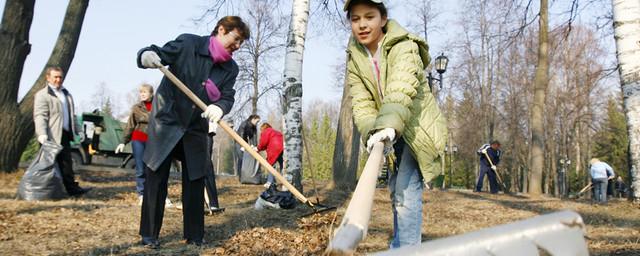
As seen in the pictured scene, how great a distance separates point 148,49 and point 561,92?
33.1 m

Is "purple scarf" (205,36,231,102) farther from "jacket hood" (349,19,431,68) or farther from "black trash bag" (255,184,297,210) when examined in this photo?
"black trash bag" (255,184,297,210)

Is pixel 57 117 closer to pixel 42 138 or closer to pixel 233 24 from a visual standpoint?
pixel 42 138

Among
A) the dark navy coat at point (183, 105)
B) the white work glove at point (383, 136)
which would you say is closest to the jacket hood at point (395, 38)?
the white work glove at point (383, 136)

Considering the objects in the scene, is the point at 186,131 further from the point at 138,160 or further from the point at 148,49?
the point at 138,160

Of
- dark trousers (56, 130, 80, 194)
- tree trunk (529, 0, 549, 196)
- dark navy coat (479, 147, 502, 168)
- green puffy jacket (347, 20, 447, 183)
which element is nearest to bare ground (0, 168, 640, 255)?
dark trousers (56, 130, 80, 194)

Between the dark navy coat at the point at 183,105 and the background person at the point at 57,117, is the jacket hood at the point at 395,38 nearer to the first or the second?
the dark navy coat at the point at 183,105

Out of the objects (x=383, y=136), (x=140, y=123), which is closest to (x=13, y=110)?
(x=140, y=123)

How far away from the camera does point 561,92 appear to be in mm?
33750

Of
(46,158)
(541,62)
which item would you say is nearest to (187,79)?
(46,158)

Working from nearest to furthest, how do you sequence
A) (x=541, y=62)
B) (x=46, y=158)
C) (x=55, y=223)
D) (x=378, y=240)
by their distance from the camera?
(x=378, y=240) → (x=55, y=223) → (x=46, y=158) → (x=541, y=62)

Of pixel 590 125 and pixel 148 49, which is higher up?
pixel 590 125

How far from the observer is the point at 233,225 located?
20.3 feet

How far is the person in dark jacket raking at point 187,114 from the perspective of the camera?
4516mm

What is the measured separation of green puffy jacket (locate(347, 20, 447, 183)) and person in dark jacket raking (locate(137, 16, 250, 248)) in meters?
1.54
